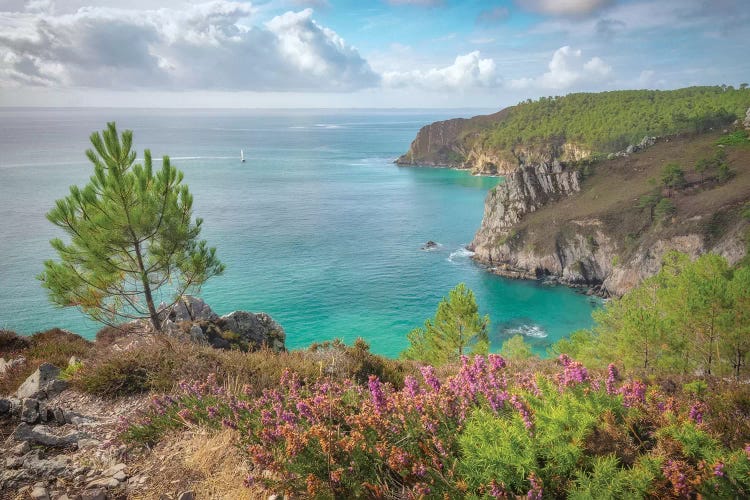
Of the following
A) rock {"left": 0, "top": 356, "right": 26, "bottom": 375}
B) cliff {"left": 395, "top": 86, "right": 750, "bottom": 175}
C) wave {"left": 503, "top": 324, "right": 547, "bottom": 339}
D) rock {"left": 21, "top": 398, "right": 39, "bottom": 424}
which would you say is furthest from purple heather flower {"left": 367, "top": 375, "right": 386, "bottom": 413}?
cliff {"left": 395, "top": 86, "right": 750, "bottom": 175}

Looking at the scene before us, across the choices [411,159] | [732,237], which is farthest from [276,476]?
[411,159]

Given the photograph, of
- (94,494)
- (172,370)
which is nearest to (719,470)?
(94,494)

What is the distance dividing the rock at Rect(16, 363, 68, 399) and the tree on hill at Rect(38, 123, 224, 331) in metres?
6.11

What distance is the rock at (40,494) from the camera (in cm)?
470

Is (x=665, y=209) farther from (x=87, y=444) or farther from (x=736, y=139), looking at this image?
(x=87, y=444)

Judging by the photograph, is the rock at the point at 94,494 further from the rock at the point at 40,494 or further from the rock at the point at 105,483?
A: the rock at the point at 40,494

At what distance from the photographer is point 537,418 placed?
12.5 feet

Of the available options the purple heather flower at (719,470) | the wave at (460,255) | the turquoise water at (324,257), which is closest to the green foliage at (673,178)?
the turquoise water at (324,257)

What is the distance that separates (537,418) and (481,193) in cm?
12457

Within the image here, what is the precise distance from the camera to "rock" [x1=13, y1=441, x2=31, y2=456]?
556 cm

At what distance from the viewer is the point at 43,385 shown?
8641 millimetres

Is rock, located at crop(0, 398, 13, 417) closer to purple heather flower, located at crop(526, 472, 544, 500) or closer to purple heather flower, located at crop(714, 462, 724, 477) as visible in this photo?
purple heather flower, located at crop(526, 472, 544, 500)

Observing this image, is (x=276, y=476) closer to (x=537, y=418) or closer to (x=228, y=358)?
(x=537, y=418)

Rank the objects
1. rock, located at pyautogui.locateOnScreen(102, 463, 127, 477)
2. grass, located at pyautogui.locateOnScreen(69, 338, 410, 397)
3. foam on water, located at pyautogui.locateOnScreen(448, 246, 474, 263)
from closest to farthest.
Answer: rock, located at pyautogui.locateOnScreen(102, 463, 127, 477) < grass, located at pyautogui.locateOnScreen(69, 338, 410, 397) < foam on water, located at pyautogui.locateOnScreen(448, 246, 474, 263)
